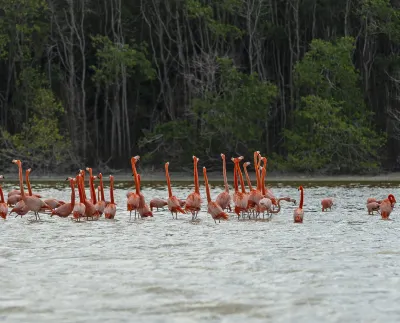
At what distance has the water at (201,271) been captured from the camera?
7.62 m

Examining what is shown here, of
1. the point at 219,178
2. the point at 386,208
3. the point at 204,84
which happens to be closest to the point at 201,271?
the point at 386,208

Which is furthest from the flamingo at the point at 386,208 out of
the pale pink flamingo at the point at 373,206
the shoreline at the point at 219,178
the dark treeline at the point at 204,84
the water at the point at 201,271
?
the dark treeline at the point at 204,84

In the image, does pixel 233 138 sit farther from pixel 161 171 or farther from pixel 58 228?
pixel 58 228

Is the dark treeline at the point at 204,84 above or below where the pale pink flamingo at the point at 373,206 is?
above

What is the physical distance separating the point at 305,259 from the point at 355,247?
1.28 m

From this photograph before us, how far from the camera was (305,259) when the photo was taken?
10500 mm

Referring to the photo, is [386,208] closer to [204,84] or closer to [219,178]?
[219,178]

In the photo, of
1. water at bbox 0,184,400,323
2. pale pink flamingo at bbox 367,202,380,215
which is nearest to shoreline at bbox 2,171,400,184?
pale pink flamingo at bbox 367,202,380,215

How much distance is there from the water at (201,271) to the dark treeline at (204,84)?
21700 mm

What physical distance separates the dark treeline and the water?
2170 cm

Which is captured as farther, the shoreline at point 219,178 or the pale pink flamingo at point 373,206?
the shoreline at point 219,178

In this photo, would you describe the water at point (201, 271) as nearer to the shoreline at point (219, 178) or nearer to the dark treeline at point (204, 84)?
the shoreline at point (219, 178)

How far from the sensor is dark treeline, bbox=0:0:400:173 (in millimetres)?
37000

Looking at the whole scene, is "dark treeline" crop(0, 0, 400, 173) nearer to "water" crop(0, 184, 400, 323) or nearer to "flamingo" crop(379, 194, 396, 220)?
"flamingo" crop(379, 194, 396, 220)
